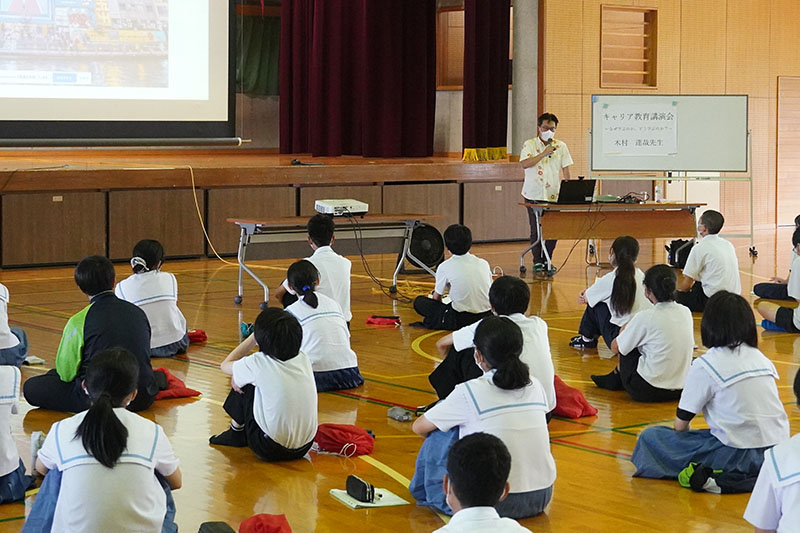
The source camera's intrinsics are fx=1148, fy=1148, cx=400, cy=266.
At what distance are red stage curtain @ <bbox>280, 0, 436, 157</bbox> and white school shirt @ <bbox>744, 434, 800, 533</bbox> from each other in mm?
11828

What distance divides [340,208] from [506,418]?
531 cm

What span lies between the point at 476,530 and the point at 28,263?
8.59 meters

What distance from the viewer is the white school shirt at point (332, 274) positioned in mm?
6602

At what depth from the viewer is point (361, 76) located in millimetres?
14820

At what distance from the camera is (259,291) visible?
30.3 feet

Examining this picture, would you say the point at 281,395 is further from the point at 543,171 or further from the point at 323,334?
the point at 543,171

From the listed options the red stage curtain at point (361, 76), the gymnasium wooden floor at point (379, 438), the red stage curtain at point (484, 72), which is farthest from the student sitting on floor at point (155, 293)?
the red stage curtain at point (361, 76)

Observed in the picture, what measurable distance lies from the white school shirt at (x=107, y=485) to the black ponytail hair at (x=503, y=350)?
113cm

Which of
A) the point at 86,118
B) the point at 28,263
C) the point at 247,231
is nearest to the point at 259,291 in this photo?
the point at 247,231

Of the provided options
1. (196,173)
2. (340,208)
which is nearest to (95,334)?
(340,208)

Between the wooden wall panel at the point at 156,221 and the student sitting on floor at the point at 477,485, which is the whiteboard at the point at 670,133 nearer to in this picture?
the wooden wall panel at the point at 156,221

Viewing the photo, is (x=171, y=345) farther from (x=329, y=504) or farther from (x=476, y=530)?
(x=476, y=530)

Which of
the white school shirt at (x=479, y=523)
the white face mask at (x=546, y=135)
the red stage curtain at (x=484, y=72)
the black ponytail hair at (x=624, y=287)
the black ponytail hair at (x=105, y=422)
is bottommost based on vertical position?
the white school shirt at (x=479, y=523)

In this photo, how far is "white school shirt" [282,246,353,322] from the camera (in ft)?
21.7
